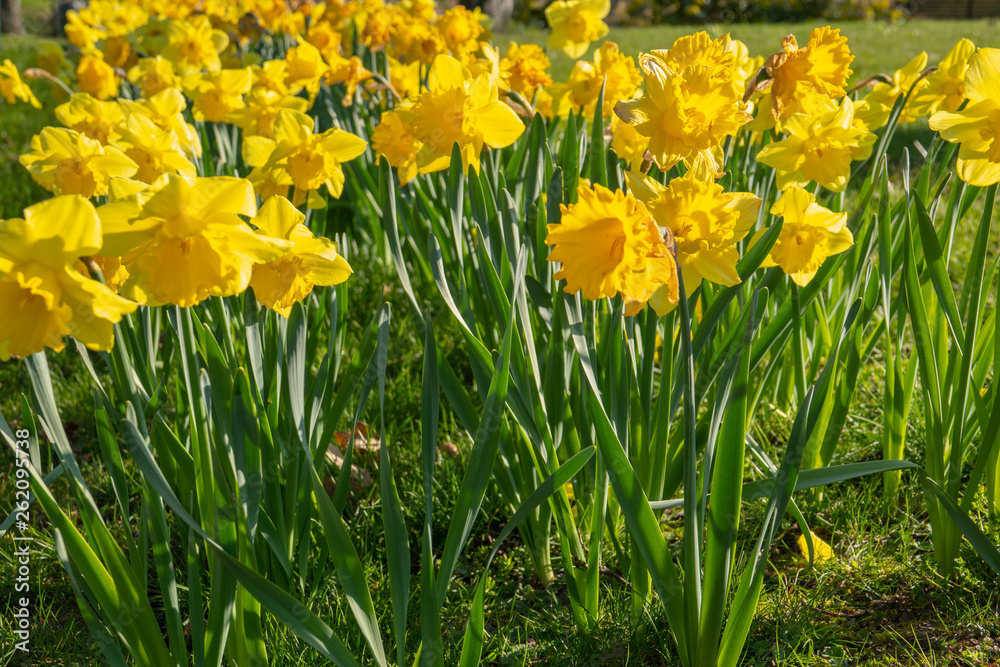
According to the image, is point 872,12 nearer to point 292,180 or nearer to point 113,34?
point 113,34

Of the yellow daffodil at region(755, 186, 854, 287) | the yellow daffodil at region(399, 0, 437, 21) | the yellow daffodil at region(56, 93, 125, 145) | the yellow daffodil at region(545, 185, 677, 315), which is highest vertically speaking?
the yellow daffodil at region(399, 0, 437, 21)

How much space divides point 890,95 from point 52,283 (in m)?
1.81

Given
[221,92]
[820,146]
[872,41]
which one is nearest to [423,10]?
[221,92]

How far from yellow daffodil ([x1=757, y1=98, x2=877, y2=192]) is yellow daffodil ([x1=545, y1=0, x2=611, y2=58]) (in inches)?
45.8

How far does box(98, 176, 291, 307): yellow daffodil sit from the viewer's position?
90cm

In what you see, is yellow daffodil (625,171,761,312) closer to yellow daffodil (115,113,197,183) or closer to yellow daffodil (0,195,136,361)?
yellow daffodil (0,195,136,361)

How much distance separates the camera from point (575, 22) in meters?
2.44

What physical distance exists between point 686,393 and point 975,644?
800 mm

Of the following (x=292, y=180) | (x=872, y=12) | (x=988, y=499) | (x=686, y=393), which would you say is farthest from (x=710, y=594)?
(x=872, y=12)

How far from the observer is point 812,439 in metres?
1.49

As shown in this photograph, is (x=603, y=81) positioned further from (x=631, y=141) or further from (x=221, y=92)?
(x=221, y=92)

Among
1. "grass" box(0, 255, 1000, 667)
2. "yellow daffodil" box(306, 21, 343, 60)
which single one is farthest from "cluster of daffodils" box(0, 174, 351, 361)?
"yellow daffodil" box(306, 21, 343, 60)

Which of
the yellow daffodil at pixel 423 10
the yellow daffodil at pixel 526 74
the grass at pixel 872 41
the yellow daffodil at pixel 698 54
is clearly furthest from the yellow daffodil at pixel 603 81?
the grass at pixel 872 41

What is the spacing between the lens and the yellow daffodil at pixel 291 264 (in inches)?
41.0
